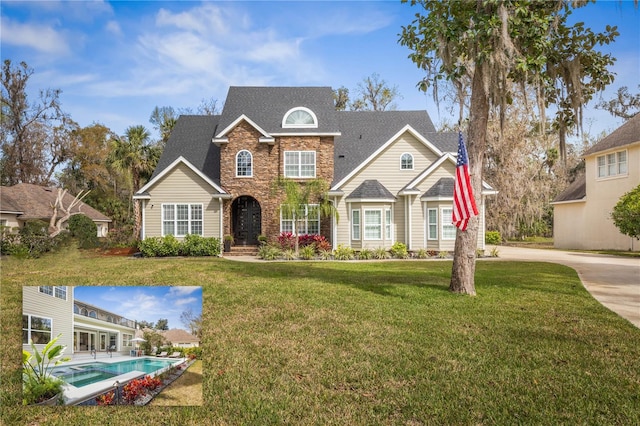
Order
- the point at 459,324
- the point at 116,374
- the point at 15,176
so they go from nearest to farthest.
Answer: the point at 116,374 → the point at 459,324 → the point at 15,176

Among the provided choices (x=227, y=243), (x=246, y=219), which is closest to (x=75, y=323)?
(x=227, y=243)

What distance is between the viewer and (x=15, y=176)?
19.0 meters

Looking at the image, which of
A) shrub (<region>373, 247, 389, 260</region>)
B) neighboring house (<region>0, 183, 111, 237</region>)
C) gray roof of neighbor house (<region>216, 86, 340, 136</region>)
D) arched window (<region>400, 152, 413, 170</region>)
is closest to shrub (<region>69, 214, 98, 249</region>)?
neighboring house (<region>0, 183, 111, 237</region>)

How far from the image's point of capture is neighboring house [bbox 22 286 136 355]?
3.02 m

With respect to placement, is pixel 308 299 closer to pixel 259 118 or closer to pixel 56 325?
pixel 56 325

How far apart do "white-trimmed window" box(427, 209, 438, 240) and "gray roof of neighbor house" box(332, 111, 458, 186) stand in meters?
3.82

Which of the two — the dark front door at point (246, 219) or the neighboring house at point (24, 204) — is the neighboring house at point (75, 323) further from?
the dark front door at point (246, 219)

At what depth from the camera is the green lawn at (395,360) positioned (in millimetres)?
3855

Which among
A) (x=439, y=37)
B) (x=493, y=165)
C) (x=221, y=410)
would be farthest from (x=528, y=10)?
(x=493, y=165)

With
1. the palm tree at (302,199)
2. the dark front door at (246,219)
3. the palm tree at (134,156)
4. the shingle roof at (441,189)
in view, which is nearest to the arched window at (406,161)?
the shingle roof at (441,189)

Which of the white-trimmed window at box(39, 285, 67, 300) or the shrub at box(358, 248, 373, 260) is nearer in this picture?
the white-trimmed window at box(39, 285, 67, 300)

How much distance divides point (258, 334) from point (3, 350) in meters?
3.06

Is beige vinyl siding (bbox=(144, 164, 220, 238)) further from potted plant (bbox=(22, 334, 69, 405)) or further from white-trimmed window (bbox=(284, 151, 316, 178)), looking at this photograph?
potted plant (bbox=(22, 334, 69, 405))

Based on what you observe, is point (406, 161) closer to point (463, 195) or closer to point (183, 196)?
point (183, 196)
